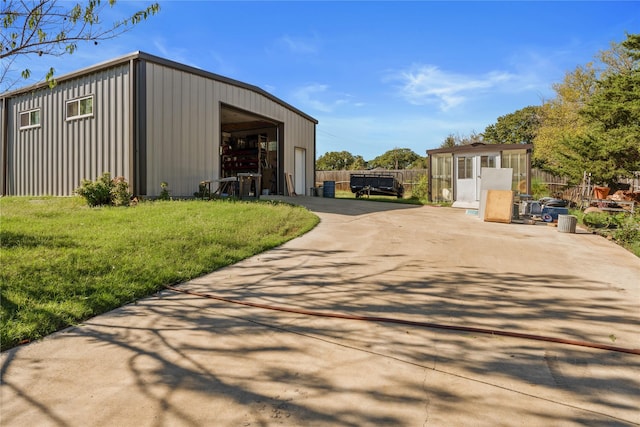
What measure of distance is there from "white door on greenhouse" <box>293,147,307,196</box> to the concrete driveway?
11514mm

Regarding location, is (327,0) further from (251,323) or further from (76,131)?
(76,131)

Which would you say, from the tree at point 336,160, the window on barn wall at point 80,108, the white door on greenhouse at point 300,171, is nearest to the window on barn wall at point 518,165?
the white door on greenhouse at point 300,171

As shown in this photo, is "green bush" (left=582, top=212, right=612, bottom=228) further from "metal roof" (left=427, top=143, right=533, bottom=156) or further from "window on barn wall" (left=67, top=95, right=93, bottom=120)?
"window on barn wall" (left=67, top=95, right=93, bottom=120)

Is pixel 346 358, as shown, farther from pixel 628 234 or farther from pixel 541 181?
pixel 541 181

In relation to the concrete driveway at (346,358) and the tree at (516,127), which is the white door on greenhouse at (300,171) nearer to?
the concrete driveway at (346,358)

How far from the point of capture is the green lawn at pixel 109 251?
118 inches

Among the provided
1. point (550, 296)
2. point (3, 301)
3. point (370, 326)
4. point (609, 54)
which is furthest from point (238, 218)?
point (609, 54)

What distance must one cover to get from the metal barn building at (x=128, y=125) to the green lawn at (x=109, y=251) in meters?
2.08

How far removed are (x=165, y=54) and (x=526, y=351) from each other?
10.4 meters

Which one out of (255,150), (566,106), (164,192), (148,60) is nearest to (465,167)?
(255,150)

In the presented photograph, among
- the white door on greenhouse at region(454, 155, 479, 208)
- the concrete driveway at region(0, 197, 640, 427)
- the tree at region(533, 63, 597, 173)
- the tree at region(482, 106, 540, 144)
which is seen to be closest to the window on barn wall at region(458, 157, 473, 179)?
the white door on greenhouse at region(454, 155, 479, 208)

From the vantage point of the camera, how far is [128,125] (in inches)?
359

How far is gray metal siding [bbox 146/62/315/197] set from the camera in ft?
30.4

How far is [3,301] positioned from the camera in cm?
299
